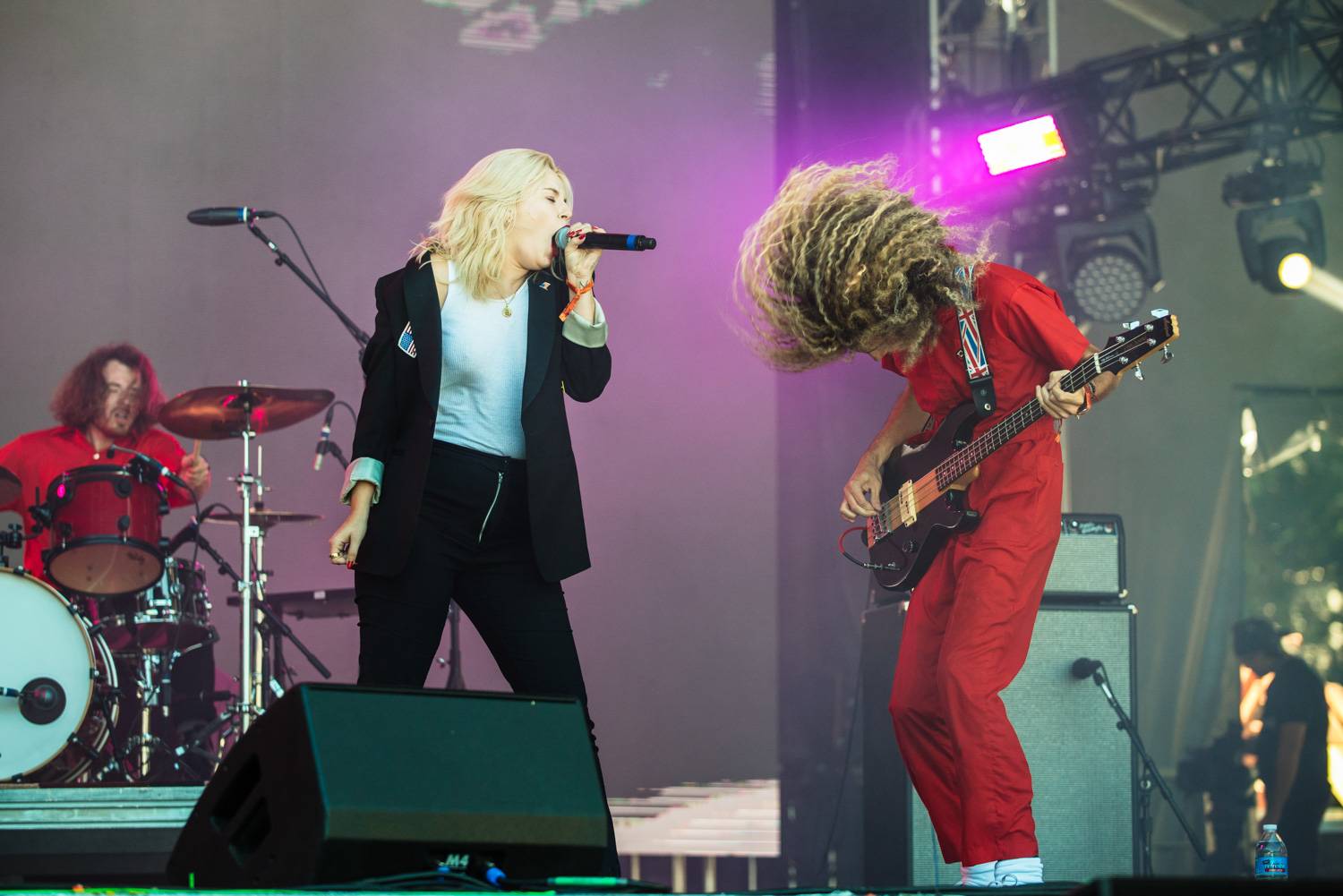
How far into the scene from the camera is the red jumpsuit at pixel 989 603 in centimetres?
317

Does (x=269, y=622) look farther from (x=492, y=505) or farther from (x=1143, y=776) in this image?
(x=1143, y=776)

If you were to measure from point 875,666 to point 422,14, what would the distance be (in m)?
3.35

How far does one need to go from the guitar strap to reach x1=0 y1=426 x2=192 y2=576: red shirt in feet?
10.8

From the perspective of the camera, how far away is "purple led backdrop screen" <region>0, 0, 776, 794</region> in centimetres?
581

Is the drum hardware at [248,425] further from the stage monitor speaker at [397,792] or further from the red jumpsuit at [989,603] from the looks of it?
the stage monitor speaker at [397,792]

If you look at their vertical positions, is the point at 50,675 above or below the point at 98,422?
below

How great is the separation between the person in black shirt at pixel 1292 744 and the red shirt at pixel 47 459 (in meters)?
4.57

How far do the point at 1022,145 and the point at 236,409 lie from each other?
10.0 ft

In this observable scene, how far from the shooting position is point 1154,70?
5867mm

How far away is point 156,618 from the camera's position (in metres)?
5.34

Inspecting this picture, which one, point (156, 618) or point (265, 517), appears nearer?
point (156, 618)

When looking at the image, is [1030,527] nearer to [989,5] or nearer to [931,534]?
[931,534]

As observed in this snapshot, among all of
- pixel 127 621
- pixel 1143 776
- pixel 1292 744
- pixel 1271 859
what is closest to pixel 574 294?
pixel 1271 859

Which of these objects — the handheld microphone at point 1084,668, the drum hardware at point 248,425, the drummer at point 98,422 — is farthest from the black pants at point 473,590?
the drummer at point 98,422
